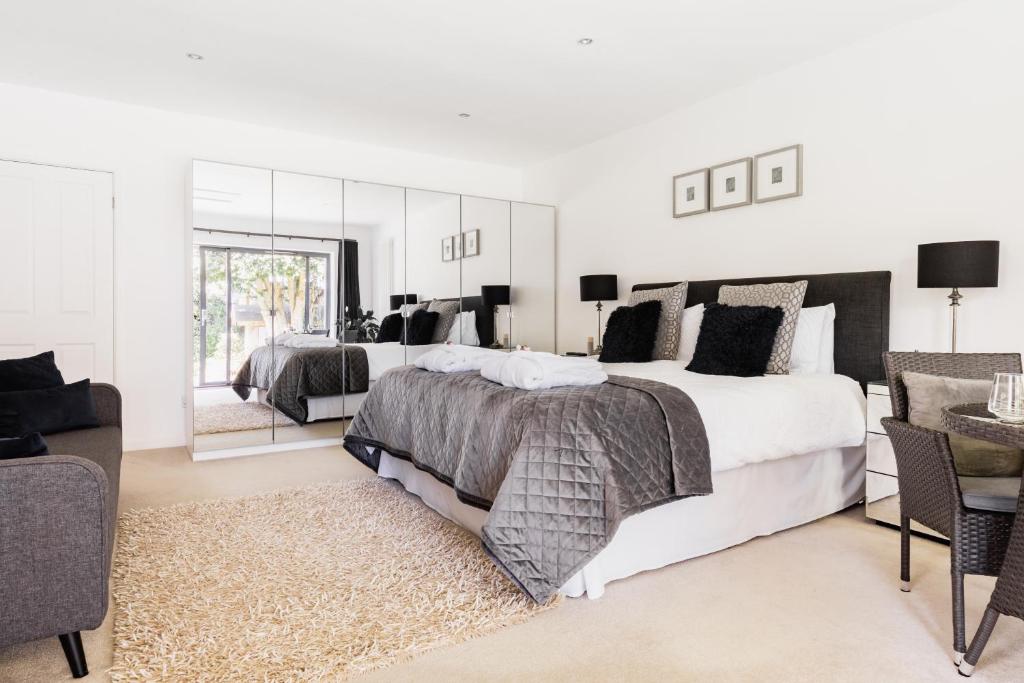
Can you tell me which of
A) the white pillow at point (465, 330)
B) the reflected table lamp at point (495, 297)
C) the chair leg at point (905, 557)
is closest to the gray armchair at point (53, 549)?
the chair leg at point (905, 557)

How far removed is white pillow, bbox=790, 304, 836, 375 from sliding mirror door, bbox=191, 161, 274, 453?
357 centimetres

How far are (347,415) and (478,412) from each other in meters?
2.57

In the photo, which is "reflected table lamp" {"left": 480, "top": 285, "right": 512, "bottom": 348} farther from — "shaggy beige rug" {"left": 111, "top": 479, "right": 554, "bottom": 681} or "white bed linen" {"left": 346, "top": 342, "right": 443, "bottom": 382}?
"shaggy beige rug" {"left": 111, "top": 479, "right": 554, "bottom": 681}

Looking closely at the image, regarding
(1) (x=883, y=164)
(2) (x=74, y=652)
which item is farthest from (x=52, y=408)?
(1) (x=883, y=164)

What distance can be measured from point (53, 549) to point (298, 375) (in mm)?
3016

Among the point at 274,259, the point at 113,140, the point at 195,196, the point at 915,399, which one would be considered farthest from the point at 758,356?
the point at 113,140

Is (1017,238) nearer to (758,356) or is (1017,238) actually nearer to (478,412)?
(758,356)

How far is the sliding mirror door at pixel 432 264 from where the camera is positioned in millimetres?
5031

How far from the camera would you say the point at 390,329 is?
4965mm

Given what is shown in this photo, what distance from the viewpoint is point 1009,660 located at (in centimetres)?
178

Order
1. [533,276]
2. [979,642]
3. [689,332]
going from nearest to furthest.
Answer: [979,642]
[689,332]
[533,276]

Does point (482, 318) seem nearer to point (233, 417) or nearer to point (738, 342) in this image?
point (233, 417)

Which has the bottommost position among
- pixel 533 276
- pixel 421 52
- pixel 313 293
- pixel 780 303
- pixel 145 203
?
pixel 780 303

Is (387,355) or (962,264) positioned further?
(387,355)
